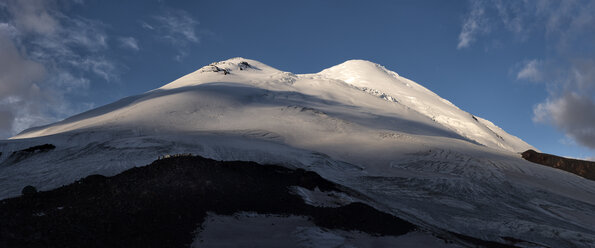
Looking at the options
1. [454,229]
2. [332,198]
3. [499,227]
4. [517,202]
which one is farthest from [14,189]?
[517,202]

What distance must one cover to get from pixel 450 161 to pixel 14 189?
25793mm

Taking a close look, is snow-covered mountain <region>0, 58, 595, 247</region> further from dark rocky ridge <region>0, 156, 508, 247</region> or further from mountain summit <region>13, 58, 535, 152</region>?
dark rocky ridge <region>0, 156, 508, 247</region>

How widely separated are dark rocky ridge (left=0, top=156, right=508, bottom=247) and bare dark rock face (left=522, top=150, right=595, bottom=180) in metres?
22.7

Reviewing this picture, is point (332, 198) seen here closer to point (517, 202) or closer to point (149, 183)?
point (149, 183)

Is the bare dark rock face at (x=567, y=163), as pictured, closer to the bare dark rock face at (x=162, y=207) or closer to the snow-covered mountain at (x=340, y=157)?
the snow-covered mountain at (x=340, y=157)

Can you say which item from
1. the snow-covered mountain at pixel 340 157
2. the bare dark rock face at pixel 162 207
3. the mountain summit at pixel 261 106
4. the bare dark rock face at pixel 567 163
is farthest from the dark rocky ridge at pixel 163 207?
the bare dark rock face at pixel 567 163

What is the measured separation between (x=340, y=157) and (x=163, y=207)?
1527 centimetres

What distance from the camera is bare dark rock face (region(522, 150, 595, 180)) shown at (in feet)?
93.9

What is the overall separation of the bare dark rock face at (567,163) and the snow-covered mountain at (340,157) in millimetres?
4150

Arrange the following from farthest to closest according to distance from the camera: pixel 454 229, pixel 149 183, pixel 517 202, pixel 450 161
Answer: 1. pixel 450 161
2. pixel 517 202
3. pixel 454 229
4. pixel 149 183

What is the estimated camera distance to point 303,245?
963 centimetres

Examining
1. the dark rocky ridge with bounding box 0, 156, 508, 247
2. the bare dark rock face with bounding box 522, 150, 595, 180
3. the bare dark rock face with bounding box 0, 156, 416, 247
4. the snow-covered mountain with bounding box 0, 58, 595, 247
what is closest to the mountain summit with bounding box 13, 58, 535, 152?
the snow-covered mountain with bounding box 0, 58, 595, 247

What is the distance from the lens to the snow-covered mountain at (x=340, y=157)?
1614 cm

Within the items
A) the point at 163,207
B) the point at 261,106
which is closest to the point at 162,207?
the point at 163,207
